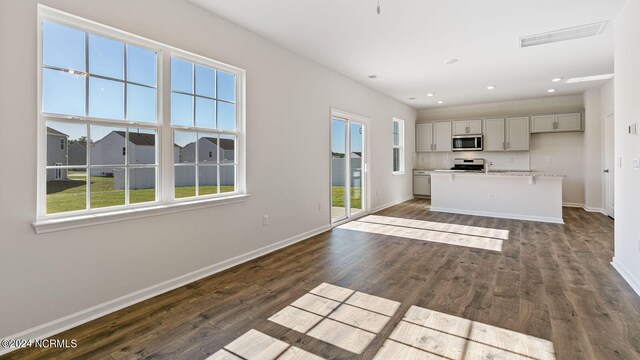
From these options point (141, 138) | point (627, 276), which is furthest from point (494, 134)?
point (141, 138)

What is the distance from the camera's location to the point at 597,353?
73.7 inches

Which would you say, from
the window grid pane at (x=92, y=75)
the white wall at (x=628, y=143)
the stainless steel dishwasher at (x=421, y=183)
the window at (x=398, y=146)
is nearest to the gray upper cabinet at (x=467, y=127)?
the stainless steel dishwasher at (x=421, y=183)

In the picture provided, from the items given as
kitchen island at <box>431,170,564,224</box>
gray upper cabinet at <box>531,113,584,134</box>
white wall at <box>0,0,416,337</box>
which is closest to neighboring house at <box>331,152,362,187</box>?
white wall at <box>0,0,416,337</box>

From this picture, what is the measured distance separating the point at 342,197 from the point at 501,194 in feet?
11.0

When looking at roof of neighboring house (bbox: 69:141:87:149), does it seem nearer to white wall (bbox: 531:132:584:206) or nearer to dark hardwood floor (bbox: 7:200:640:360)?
dark hardwood floor (bbox: 7:200:640:360)

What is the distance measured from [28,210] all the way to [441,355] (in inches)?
112

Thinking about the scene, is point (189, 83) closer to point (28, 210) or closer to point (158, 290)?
point (28, 210)

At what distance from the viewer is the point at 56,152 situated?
224 cm

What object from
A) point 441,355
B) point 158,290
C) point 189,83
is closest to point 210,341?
point 158,290

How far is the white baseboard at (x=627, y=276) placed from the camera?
8.96ft

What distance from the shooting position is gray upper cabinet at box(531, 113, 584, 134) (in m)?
7.25

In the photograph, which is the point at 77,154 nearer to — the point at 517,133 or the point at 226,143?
the point at 226,143

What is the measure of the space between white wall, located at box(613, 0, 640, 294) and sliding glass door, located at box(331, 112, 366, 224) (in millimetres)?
3685

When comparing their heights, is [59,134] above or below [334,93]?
below
